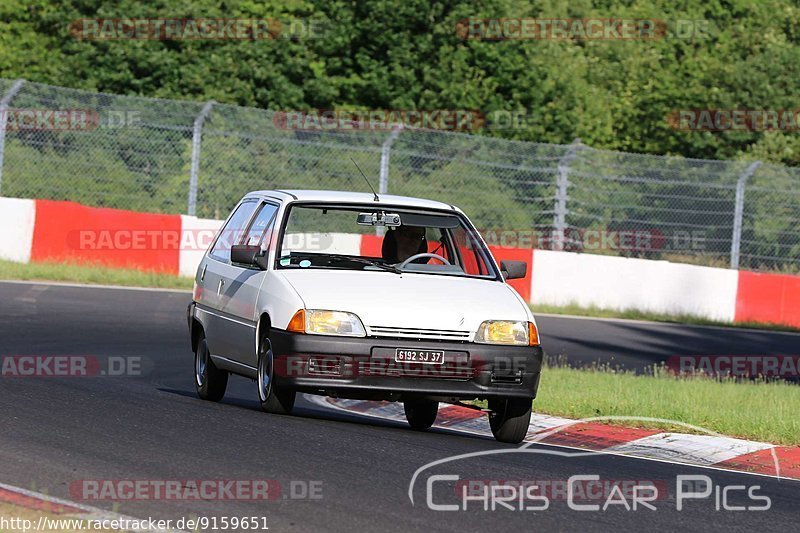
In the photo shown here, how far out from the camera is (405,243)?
11.5m

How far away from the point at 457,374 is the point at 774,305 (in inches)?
644

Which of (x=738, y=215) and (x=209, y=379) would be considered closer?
(x=209, y=379)

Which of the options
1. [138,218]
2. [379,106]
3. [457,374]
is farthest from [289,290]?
[379,106]

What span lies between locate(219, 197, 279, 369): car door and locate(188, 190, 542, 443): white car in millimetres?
13

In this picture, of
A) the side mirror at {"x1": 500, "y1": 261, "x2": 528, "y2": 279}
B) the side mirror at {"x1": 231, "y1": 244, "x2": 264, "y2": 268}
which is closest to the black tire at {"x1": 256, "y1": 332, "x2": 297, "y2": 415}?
the side mirror at {"x1": 231, "y1": 244, "x2": 264, "y2": 268}

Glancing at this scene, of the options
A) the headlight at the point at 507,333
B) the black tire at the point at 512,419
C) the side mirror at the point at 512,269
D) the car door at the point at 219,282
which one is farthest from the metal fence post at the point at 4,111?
the headlight at the point at 507,333

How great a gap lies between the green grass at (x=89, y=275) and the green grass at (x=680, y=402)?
1002 centimetres

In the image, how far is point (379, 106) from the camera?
4006 centimetres

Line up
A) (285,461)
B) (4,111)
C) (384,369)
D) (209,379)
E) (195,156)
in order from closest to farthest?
(285,461) < (384,369) < (209,379) < (4,111) < (195,156)

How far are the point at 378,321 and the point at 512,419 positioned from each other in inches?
49.7

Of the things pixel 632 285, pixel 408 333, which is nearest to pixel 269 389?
pixel 408 333

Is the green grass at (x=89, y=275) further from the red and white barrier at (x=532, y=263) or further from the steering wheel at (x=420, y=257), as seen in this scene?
the steering wheel at (x=420, y=257)

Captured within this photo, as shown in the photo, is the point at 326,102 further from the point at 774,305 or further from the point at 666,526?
the point at 666,526

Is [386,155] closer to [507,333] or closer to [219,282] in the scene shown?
[219,282]
